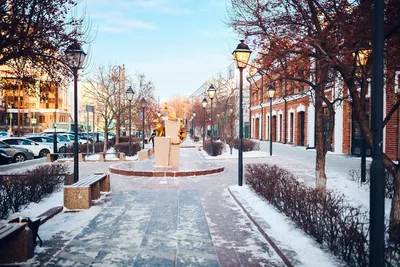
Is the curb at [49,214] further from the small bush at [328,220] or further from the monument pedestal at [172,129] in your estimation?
the monument pedestal at [172,129]

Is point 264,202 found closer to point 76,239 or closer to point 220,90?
point 76,239

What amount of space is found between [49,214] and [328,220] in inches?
203

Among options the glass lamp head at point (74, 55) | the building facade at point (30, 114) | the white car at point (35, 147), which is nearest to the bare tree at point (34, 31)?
the glass lamp head at point (74, 55)

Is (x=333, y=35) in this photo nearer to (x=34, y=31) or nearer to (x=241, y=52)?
(x=241, y=52)

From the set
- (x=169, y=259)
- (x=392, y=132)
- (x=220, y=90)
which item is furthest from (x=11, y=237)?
(x=220, y=90)

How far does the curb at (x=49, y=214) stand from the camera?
21.4 ft

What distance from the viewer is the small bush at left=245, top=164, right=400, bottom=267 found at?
4.14 metres

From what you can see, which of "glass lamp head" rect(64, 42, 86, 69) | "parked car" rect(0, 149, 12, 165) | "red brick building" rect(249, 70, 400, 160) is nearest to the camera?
"glass lamp head" rect(64, 42, 86, 69)

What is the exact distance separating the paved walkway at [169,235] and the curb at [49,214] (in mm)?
847

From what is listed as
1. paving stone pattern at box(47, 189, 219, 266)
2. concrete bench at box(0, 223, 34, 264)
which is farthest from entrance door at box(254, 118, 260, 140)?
concrete bench at box(0, 223, 34, 264)

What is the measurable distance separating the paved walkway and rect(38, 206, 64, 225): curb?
0.85 meters

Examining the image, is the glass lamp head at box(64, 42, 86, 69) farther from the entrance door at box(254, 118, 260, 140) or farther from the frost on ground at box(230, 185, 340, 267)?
the entrance door at box(254, 118, 260, 140)

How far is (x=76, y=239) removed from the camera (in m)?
5.71

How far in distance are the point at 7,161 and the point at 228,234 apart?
54.5 feet
